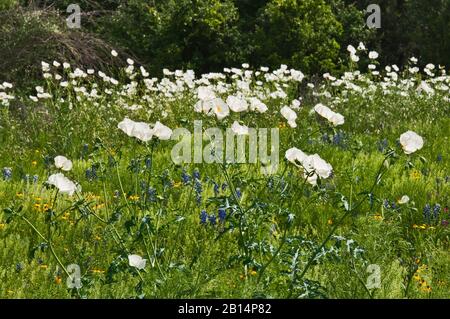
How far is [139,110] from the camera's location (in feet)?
25.6

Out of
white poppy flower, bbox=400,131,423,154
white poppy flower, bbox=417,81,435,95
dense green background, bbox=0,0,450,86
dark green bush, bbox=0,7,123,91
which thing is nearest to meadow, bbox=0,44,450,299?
white poppy flower, bbox=400,131,423,154

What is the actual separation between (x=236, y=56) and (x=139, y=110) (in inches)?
218

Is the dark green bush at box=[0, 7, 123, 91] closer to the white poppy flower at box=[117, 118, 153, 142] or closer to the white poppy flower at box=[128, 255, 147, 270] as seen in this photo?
the white poppy flower at box=[117, 118, 153, 142]

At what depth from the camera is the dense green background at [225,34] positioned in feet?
36.6

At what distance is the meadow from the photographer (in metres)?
2.90

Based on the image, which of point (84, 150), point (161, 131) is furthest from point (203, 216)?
point (84, 150)

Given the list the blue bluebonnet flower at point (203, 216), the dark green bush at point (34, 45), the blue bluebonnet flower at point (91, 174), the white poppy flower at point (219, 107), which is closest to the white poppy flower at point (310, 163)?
the white poppy flower at point (219, 107)

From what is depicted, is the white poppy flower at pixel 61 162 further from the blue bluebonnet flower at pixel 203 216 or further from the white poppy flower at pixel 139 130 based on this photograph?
the blue bluebonnet flower at pixel 203 216

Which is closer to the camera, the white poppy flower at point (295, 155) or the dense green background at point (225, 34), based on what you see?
the white poppy flower at point (295, 155)

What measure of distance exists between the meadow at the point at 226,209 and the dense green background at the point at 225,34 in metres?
3.63

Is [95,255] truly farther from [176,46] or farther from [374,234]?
[176,46]

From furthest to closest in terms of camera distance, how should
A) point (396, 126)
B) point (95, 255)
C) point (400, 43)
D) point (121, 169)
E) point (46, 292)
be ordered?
point (400, 43)
point (396, 126)
point (121, 169)
point (95, 255)
point (46, 292)

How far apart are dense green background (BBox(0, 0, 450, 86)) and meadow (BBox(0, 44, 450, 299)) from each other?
363 cm
